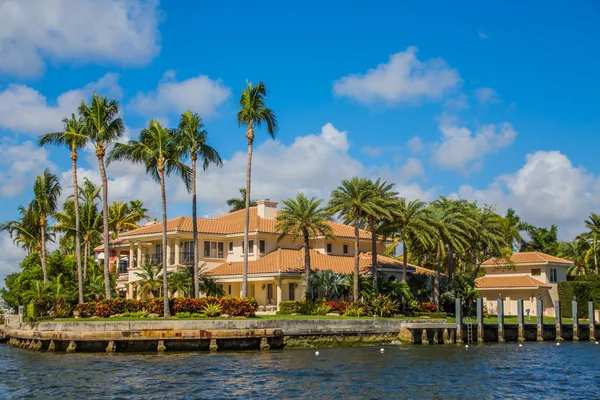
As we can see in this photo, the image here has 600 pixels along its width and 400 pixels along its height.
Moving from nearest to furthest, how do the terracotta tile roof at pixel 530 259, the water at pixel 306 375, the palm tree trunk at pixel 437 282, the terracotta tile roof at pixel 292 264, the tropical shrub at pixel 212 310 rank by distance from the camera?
1. the water at pixel 306 375
2. the tropical shrub at pixel 212 310
3. the terracotta tile roof at pixel 292 264
4. the palm tree trunk at pixel 437 282
5. the terracotta tile roof at pixel 530 259

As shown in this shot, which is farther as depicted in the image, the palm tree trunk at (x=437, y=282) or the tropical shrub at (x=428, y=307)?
the palm tree trunk at (x=437, y=282)

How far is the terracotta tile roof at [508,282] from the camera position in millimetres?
78675

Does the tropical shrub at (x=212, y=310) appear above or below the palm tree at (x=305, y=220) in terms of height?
below

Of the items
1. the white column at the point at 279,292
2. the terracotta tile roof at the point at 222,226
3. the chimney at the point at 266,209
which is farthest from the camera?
the chimney at the point at 266,209

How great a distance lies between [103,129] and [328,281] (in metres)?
21.8

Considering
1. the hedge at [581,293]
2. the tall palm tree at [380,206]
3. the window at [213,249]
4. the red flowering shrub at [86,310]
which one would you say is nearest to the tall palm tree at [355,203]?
the tall palm tree at [380,206]

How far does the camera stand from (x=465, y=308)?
70125 millimetres

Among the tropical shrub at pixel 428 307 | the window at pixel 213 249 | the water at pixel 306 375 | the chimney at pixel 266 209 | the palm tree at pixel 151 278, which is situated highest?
the chimney at pixel 266 209

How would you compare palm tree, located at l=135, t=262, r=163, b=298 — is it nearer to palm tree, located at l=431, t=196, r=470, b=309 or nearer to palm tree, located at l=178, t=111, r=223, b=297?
palm tree, located at l=178, t=111, r=223, b=297

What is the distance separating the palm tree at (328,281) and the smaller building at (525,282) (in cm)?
2434

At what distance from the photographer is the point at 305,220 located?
191 ft

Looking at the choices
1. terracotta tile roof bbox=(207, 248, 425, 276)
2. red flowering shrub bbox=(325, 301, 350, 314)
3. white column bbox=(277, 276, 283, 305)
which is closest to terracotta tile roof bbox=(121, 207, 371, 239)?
terracotta tile roof bbox=(207, 248, 425, 276)

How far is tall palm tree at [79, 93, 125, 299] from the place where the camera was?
54062 mm

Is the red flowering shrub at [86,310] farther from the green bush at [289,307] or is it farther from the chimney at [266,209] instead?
the chimney at [266,209]
